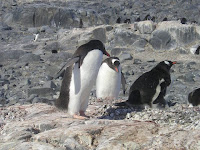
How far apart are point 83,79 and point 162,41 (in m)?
6.15

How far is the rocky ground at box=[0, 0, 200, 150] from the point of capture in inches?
127

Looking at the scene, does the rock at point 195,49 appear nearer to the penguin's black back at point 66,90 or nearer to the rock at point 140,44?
the rock at point 140,44

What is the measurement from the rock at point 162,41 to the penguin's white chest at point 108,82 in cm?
399

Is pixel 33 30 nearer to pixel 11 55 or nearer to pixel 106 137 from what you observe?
pixel 11 55

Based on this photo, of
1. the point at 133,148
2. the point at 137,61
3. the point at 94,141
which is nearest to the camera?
the point at 133,148

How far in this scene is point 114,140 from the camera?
3.15m

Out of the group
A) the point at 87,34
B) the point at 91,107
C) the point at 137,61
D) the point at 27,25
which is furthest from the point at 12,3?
the point at 91,107

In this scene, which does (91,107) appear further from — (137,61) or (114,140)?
(137,61)

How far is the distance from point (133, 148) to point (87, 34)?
8.43 meters

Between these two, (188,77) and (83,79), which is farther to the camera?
(188,77)

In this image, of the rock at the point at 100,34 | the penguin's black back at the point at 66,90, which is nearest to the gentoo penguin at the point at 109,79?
the penguin's black back at the point at 66,90

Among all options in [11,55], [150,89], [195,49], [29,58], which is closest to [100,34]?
[29,58]

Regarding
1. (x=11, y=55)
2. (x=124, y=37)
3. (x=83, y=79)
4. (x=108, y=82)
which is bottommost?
(x=108, y=82)

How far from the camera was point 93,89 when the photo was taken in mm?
8328
